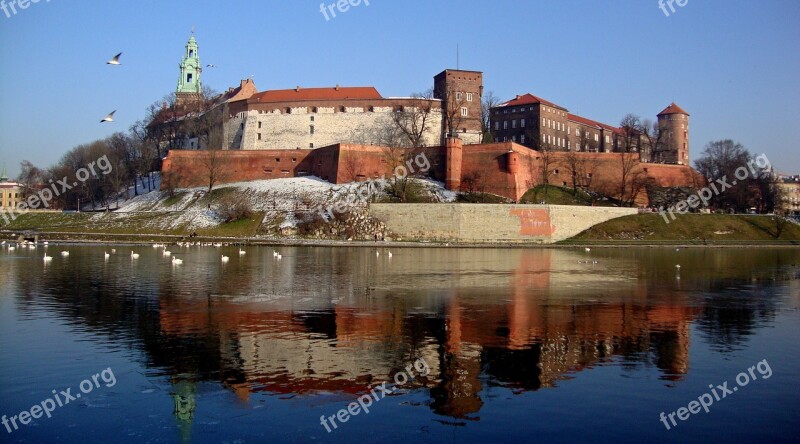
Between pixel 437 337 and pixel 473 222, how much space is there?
36.5 metres

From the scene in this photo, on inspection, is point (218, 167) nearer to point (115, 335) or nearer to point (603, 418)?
point (115, 335)

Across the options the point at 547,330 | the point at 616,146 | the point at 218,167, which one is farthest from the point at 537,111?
the point at 547,330

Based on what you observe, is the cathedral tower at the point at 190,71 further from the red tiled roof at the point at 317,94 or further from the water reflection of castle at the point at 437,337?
the water reflection of castle at the point at 437,337

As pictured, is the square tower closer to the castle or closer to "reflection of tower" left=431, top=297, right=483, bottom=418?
the castle

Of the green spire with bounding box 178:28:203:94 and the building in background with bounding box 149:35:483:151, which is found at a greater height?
the green spire with bounding box 178:28:203:94

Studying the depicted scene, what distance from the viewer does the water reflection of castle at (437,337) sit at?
1059 centimetres

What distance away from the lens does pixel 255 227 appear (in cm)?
5119

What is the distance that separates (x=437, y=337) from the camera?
545 inches

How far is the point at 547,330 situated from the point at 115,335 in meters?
9.25

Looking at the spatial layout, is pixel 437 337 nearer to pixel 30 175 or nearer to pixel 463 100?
pixel 463 100

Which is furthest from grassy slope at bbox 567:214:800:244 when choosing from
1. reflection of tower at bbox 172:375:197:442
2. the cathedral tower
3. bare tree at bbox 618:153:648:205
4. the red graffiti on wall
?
the cathedral tower

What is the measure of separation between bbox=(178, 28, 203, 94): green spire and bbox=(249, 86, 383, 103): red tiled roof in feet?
87.7

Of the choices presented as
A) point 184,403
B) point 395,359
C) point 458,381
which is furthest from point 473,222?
point 184,403

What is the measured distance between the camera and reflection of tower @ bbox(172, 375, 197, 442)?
824 centimetres
